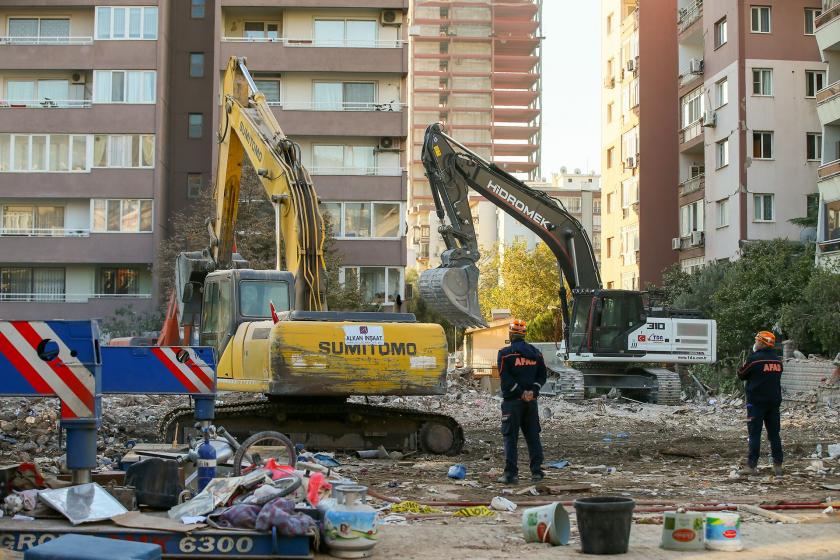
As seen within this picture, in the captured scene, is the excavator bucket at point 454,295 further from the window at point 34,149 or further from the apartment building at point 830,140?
the window at point 34,149

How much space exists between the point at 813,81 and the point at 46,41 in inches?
1157

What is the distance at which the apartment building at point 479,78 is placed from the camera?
493 feet

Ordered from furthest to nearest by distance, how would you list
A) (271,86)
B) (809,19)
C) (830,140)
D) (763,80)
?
(271,86) < (809,19) < (763,80) < (830,140)

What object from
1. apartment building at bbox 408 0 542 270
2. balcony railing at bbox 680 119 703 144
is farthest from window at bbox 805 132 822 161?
apartment building at bbox 408 0 542 270

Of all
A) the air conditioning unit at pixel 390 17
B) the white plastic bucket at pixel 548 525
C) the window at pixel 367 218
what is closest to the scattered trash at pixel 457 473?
the white plastic bucket at pixel 548 525

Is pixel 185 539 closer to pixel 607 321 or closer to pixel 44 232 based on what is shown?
pixel 607 321

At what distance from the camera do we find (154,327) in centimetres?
4644

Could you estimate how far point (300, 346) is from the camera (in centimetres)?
1580

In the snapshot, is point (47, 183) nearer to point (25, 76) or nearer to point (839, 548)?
point (25, 76)

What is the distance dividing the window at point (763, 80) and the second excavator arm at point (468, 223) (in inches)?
677

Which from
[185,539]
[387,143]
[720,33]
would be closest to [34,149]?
[387,143]

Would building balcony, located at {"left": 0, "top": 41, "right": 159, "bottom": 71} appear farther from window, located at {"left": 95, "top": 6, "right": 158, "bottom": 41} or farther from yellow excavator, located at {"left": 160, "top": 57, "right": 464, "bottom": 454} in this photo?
yellow excavator, located at {"left": 160, "top": 57, "right": 464, "bottom": 454}

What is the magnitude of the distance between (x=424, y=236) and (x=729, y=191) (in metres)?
86.3

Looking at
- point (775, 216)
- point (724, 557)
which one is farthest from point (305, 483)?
point (775, 216)
